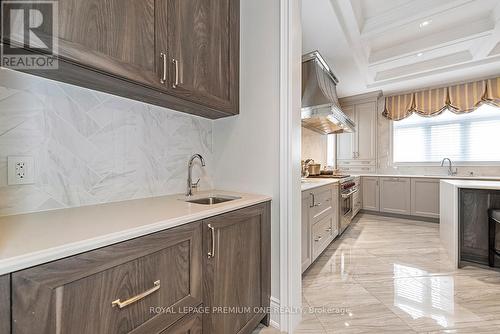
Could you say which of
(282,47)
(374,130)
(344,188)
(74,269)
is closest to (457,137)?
(374,130)

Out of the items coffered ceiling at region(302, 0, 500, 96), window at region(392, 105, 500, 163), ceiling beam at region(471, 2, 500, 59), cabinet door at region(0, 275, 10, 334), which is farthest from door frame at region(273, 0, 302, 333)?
window at region(392, 105, 500, 163)

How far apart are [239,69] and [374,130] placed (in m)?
4.35

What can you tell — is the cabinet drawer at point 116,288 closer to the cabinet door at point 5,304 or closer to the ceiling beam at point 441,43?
the cabinet door at point 5,304

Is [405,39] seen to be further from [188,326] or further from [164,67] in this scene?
[188,326]

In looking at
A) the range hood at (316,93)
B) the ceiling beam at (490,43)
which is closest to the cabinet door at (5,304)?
the range hood at (316,93)

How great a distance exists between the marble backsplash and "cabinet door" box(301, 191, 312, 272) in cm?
110

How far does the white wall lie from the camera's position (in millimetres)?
1497

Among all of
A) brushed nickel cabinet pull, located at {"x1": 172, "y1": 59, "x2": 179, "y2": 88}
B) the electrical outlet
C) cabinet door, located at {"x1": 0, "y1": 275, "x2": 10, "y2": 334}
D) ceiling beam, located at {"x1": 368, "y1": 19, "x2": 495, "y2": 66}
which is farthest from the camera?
ceiling beam, located at {"x1": 368, "y1": 19, "x2": 495, "y2": 66}

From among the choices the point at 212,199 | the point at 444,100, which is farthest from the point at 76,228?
the point at 444,100

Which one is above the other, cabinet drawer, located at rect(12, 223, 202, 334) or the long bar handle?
the long bar handle

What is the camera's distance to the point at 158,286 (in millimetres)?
832

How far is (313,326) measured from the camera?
4.94 feet

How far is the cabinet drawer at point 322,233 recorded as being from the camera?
2267 millimetres

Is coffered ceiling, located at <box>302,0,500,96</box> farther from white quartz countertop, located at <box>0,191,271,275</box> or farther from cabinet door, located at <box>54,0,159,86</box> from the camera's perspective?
white quartz countertop, located at <box>0,191,271,275</box>
